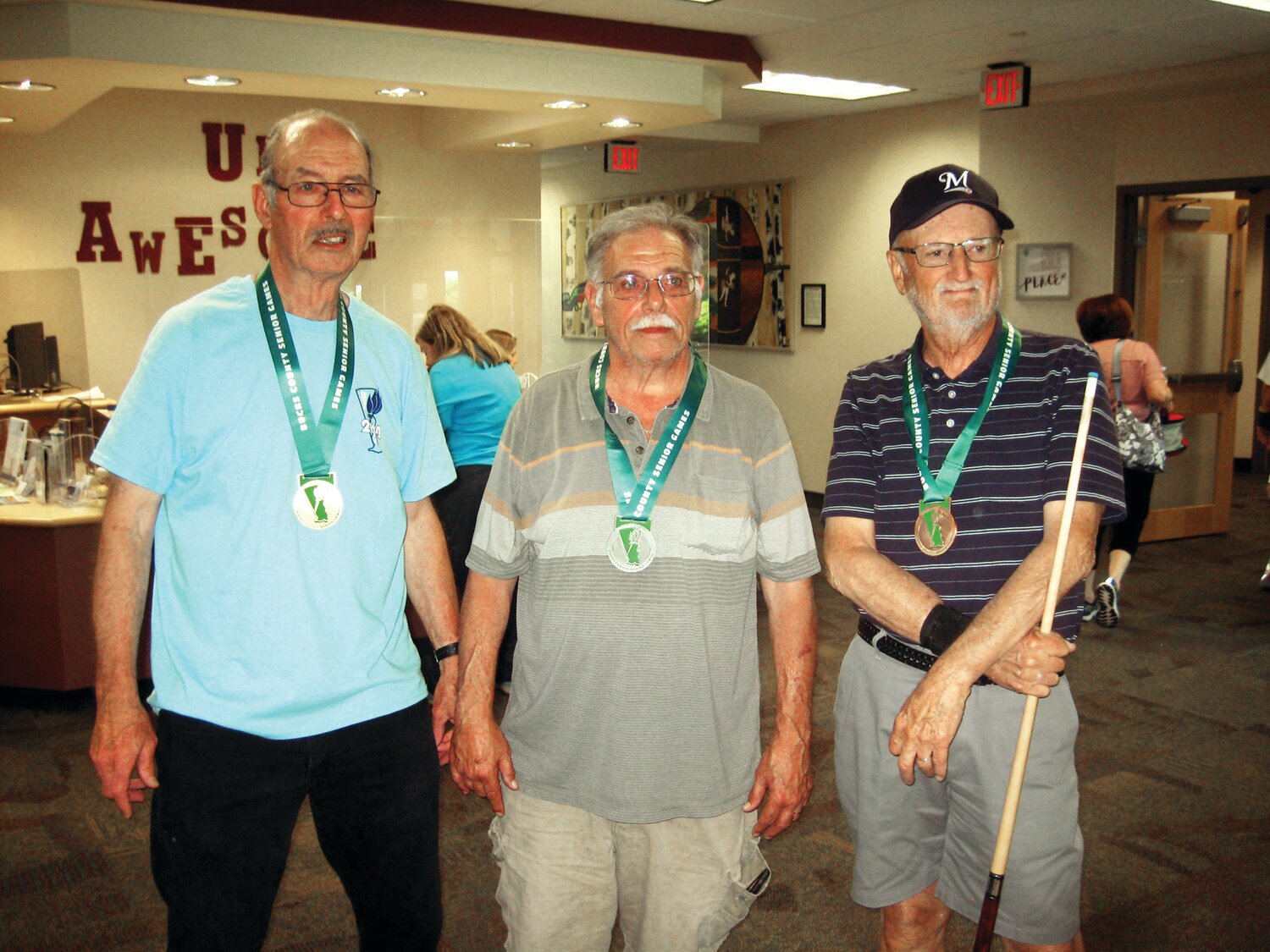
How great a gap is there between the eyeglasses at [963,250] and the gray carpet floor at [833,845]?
180 centimetres

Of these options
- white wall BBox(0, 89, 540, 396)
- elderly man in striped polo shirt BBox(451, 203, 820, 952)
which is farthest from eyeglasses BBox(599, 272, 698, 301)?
white wall BBox(0, 89, 540, 396)

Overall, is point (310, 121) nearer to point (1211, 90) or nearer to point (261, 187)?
point (261, 187)

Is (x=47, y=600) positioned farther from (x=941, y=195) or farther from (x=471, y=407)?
(x=941, y=195)

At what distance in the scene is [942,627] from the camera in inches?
72.2

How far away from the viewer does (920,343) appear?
82.0 inches

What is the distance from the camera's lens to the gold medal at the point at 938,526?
1.93 metres

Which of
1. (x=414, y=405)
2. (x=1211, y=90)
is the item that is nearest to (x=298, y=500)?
(x=414, y=405)

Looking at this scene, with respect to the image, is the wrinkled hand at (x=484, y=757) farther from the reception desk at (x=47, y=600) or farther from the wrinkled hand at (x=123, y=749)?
the reception desk at (x=47, y=600)

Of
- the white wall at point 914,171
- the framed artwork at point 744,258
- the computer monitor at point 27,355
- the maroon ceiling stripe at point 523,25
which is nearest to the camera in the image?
the maroon ceiling stripe at point 523,25

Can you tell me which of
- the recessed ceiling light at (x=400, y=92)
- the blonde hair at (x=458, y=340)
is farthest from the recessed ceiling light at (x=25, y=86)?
the blonde hair at (x=458, y=340)

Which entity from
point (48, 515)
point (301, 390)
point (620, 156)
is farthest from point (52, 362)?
point (301, 390)

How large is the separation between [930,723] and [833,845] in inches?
67.9

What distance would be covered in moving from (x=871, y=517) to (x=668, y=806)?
2.06ft

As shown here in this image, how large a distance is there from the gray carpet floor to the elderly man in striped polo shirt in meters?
1.05
